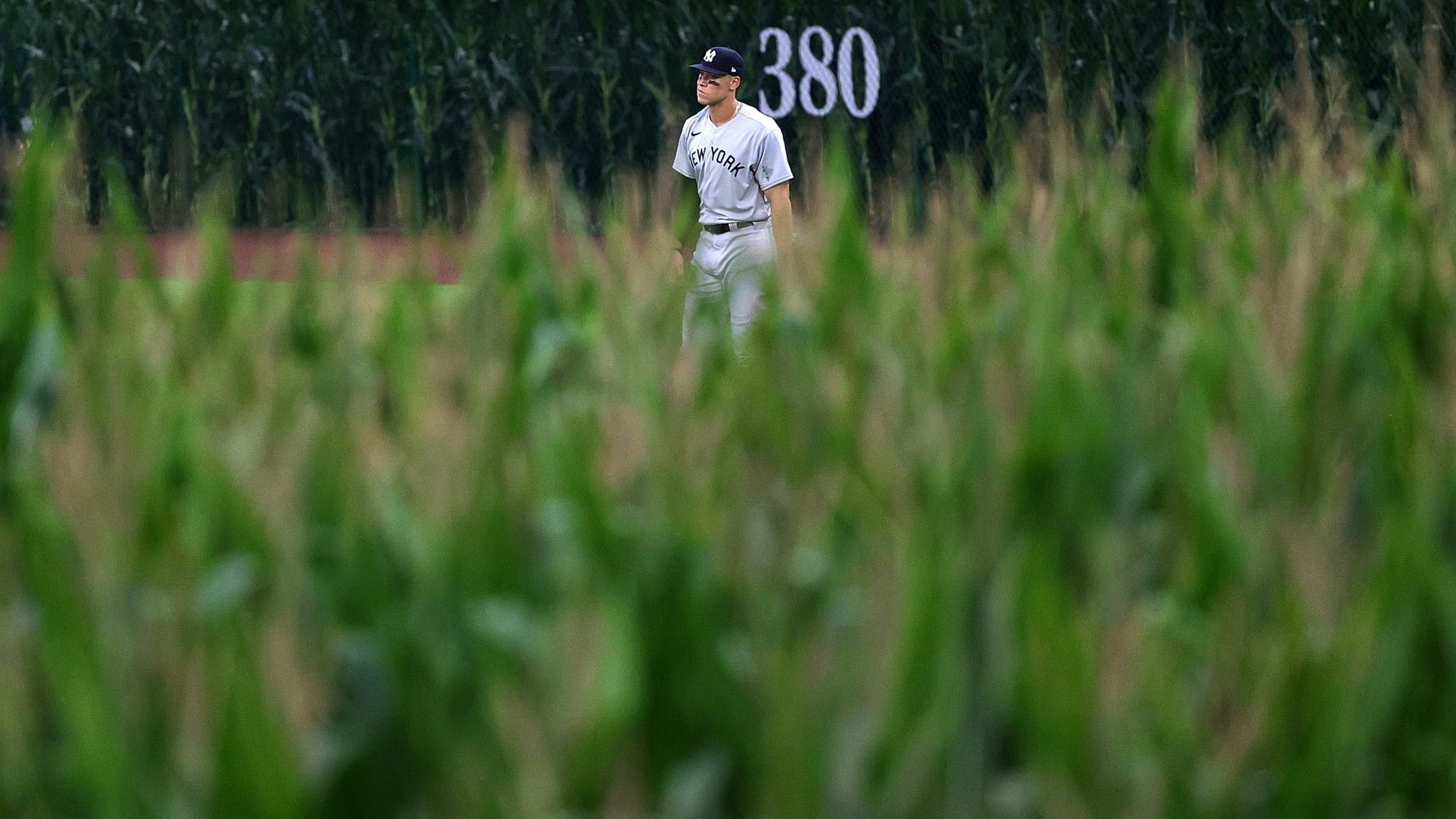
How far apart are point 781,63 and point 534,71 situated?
208 centimetres

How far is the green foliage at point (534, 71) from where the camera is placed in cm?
1525

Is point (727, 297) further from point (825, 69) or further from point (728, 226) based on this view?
point (825, 69)

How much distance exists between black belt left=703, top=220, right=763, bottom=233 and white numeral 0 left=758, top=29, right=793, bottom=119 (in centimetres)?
801

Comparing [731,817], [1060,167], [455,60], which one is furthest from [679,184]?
[455,60]

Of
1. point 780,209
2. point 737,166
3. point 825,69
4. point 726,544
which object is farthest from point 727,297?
point 825,69

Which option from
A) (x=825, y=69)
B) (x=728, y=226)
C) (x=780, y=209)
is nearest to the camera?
(x=780, y=209)

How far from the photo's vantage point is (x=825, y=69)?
1556 centimetres

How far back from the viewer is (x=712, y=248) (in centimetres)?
753

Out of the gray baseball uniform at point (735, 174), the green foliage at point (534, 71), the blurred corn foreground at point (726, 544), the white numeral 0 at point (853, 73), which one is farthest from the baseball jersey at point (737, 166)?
the white numeral 0 at point (853, 73)

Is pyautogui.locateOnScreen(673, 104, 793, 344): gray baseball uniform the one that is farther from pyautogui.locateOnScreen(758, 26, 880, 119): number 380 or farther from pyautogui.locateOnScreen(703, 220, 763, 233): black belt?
pyautogui.locateOnScreen(758, 26, 880, 119): number 380

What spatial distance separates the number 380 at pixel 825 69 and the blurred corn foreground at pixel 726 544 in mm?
12599

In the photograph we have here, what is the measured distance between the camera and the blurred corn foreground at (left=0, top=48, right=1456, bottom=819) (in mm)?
1612

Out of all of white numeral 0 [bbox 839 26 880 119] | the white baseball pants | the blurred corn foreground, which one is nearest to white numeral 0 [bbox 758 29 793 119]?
white numeral 0 [bbox 839 26 880 119]

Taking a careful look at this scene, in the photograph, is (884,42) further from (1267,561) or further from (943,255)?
(1267,561)
